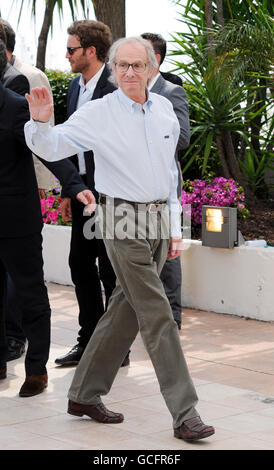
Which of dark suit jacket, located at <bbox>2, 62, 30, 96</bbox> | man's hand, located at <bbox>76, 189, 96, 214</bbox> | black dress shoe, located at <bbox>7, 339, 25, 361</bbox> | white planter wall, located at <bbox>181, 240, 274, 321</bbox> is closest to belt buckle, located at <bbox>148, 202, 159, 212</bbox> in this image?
man's hand, located at <bbox>76, 189, 96, 214</bbox>

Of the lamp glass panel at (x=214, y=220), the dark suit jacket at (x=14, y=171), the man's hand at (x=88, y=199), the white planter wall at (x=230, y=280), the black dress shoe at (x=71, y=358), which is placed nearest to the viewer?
the man's hand at (x=88, y=199)

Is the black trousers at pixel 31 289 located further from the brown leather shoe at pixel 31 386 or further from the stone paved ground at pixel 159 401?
the stone paved ground at pixel 159 401

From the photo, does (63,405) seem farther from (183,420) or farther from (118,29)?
(118,29)

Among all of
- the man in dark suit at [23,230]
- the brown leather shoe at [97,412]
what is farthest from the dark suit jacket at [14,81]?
the brown leather shoe at [97,412]

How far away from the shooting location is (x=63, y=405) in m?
5.07

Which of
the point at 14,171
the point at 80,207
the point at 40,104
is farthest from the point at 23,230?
the point at 40,104

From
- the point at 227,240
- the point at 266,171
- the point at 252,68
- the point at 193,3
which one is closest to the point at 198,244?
the point at 227,240

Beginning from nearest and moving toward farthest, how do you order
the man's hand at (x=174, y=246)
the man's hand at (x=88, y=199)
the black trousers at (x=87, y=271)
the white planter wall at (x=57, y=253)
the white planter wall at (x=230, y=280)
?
the man's hand at (x=174, y=246) → the man's hand at (x=88, y=199) → the black trousers at (x=87, y=271) → the white planter wall at (x=230, y=280) → the white planter wall at (x=57, y=253)

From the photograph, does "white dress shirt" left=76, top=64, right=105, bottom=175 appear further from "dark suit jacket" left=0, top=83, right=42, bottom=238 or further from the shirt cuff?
the shirt cuff

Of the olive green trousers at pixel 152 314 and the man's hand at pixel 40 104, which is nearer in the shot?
the man's hand at pixel 40 104

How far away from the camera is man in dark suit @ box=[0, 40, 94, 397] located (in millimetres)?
5094

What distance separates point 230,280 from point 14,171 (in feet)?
9.19

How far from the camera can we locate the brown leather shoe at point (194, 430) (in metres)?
4.34
